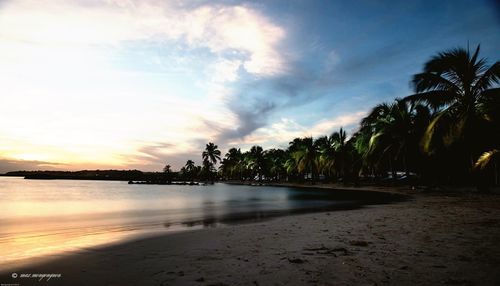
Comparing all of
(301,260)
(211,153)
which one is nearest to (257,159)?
(211,153)

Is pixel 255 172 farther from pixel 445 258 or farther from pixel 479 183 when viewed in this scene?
pixel 445 258

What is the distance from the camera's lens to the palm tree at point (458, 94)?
724 inches

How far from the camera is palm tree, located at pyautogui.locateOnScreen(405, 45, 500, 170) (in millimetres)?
18391

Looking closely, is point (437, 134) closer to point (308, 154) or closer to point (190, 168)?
point (308, 154)

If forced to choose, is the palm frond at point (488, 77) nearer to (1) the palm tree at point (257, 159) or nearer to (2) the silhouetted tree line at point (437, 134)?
(2) the silhouetted tree line at point (437, 134)

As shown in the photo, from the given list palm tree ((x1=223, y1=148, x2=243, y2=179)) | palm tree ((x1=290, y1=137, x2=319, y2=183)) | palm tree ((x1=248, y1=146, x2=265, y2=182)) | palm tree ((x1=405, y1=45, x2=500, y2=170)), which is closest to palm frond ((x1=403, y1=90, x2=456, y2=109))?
palm tree ((x1=405, y1=45, x2=500, y2=170))

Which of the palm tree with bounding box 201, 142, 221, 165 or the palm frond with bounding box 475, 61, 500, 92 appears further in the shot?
the palm tree with bounding box 201, 142, 221, 165

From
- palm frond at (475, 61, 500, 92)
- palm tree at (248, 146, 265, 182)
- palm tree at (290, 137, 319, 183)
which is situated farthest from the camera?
palm tree at (248, 146, 265, 182)

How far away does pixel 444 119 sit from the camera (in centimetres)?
1944

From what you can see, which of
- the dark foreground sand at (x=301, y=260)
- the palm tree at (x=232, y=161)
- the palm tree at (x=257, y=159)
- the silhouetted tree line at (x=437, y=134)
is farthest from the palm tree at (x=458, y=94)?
the palm tree at (x=232, y=161)

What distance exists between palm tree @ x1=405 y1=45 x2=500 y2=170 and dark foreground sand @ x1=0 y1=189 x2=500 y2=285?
1183cm

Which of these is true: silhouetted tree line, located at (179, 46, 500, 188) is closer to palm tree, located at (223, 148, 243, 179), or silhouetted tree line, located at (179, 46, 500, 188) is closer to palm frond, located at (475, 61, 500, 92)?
palm frond, located at (475, 61, 500, 92)

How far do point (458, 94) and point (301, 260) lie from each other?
1891 centimetres

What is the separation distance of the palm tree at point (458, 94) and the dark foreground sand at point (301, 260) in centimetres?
1183
